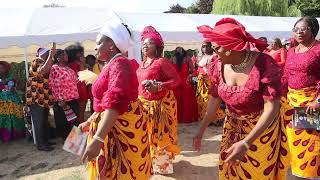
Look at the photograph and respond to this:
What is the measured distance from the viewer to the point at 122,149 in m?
2.91

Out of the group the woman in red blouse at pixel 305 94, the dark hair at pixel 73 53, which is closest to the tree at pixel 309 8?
the dark hair at pixel 73 53

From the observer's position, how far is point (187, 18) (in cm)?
980

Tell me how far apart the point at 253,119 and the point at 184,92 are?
5504 mm

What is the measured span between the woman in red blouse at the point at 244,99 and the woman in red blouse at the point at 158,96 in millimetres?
1603

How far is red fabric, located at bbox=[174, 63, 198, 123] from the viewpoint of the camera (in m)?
8.07

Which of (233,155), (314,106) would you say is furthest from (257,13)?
(233,155)

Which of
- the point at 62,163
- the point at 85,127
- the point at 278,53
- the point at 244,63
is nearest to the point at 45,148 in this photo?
the point at 62,163

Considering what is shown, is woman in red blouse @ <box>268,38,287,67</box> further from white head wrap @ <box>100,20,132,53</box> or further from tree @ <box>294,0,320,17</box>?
tree @ <box>294,0,320,17</box>

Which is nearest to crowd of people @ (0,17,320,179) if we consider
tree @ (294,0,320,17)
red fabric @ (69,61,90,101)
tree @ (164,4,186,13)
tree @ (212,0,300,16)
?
red fabric @ (69,61,90,101)

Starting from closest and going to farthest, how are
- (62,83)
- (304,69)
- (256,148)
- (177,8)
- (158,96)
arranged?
(256,148) < (304,69) < (158,96) < (62,83) < (177,8)

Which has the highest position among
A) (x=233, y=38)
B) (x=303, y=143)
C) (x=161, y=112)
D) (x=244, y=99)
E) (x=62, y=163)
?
(x=233, y=38)

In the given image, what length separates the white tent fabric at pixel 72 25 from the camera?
22.7ft

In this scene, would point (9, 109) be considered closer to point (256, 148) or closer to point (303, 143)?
point (303, 143)

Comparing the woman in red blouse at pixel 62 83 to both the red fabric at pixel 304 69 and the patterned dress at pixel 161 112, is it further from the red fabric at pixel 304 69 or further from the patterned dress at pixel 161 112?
the red fabric at pixel 304 69
